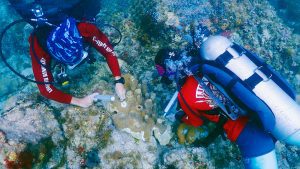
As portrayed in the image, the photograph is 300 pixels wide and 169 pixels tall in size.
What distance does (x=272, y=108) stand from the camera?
3.48 m

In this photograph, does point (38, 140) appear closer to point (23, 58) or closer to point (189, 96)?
point (189, 96)

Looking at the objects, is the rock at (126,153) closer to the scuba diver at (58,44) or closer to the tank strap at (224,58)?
the scuba diver at (58,44)

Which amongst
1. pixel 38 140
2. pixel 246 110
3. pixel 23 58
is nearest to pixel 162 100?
pixel 246 110

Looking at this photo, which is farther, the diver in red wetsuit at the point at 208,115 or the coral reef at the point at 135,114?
the coral reef at the point at 135,114

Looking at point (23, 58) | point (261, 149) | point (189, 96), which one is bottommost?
point (23, 58)

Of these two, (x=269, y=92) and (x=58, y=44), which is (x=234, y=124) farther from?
(x=58, y=44)

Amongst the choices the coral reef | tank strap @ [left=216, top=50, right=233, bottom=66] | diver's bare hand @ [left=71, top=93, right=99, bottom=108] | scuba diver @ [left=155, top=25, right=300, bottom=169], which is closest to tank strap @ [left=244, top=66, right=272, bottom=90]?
scuba diver @ [left=155, top=25, right=300, bottom=169]

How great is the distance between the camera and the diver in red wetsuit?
12.3 ft

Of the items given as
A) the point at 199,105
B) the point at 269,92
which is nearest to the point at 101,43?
the point at 199,105

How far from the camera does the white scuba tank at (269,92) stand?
3413mm

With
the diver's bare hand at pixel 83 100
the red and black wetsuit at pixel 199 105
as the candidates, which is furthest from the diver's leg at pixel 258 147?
the diver's bare hand at pixel 83 100

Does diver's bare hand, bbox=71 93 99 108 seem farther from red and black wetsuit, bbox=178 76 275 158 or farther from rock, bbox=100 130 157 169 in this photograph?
red and black wetsuit, bbox=178 76 275 158

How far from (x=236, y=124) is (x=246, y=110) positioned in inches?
13.8

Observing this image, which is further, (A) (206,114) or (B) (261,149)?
(A) (206,114)
